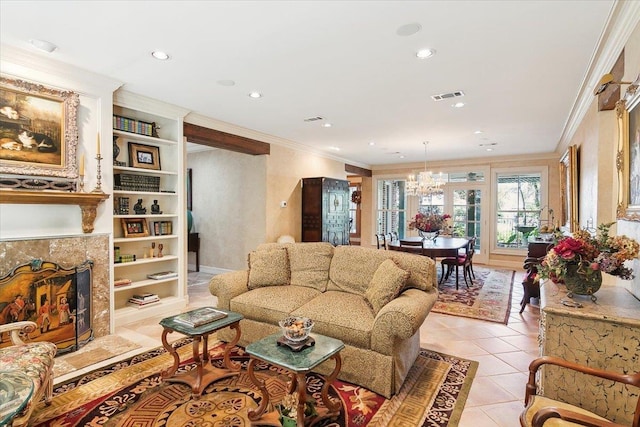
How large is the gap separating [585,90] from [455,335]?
121 inches

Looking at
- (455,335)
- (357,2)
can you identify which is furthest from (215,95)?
(455,335)

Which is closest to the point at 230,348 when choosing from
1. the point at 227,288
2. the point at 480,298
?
the point at 227,288

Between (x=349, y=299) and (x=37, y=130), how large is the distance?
3353 millimetres

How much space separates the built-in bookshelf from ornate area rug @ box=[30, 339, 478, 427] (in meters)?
1.41

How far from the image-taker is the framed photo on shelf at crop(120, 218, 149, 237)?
4.01 metres

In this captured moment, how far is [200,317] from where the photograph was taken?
8.34 ft

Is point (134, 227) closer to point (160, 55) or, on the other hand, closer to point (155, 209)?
point (155, 209)

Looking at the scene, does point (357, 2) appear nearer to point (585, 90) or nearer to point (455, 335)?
point (585, 90)

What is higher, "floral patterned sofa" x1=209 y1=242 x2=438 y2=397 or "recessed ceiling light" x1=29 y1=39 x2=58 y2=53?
"recessed ceiling light" x1=29 y1=39 x2=58 y2=53

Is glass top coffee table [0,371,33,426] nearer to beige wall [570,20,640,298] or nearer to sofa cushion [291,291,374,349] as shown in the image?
sofa cushion [291,291,374,349]

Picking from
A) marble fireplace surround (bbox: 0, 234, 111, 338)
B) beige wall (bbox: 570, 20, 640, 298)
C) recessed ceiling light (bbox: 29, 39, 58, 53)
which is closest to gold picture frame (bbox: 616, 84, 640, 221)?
beige wall (bbox: 570, 20, 640, 298)

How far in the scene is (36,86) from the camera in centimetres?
298

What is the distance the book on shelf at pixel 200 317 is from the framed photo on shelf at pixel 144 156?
8.02 feet

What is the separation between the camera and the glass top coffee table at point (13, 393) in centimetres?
146
